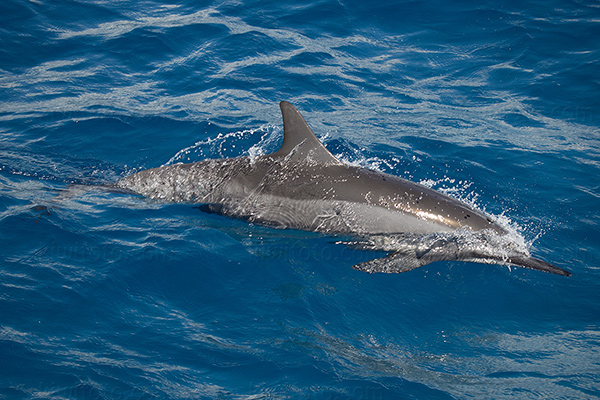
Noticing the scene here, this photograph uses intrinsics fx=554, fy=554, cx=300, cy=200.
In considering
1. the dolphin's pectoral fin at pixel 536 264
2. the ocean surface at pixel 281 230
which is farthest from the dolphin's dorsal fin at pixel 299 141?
the dolphin's pectoral fin at pixel 536 264

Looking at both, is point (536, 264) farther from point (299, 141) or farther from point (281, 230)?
point (299, 141)

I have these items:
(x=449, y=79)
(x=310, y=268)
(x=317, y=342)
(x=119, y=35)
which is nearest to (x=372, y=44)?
(x=449, y=79)

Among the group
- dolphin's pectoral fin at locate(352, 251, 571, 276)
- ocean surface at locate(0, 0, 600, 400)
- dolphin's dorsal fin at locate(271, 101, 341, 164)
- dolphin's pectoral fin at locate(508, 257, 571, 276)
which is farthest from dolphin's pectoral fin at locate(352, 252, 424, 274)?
dolphin's dorsal fin at locate(271, 101, 341, 164)

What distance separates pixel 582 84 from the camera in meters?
14.4

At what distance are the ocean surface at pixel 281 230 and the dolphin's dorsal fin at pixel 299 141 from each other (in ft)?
3.96

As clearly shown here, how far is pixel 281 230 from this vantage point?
8.12 meters

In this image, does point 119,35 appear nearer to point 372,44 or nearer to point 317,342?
point 372,44

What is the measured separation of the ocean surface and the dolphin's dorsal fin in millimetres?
1206

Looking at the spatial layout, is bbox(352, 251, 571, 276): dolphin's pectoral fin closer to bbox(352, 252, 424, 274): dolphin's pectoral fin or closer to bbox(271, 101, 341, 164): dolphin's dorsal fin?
bbox(352, 252, 424, 274): dolphin's pectoral fin

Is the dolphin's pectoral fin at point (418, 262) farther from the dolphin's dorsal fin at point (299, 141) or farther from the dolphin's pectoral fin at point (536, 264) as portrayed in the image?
the dolphin's dorsal fin at point (299, 141)

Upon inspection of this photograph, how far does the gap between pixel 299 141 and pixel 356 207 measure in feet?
4.32

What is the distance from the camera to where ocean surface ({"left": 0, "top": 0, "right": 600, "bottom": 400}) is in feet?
19.0

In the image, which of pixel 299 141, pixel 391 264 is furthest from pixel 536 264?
pixel 299 141

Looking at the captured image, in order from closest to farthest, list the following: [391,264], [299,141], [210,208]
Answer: [391,264], [299,141], [210,208]
